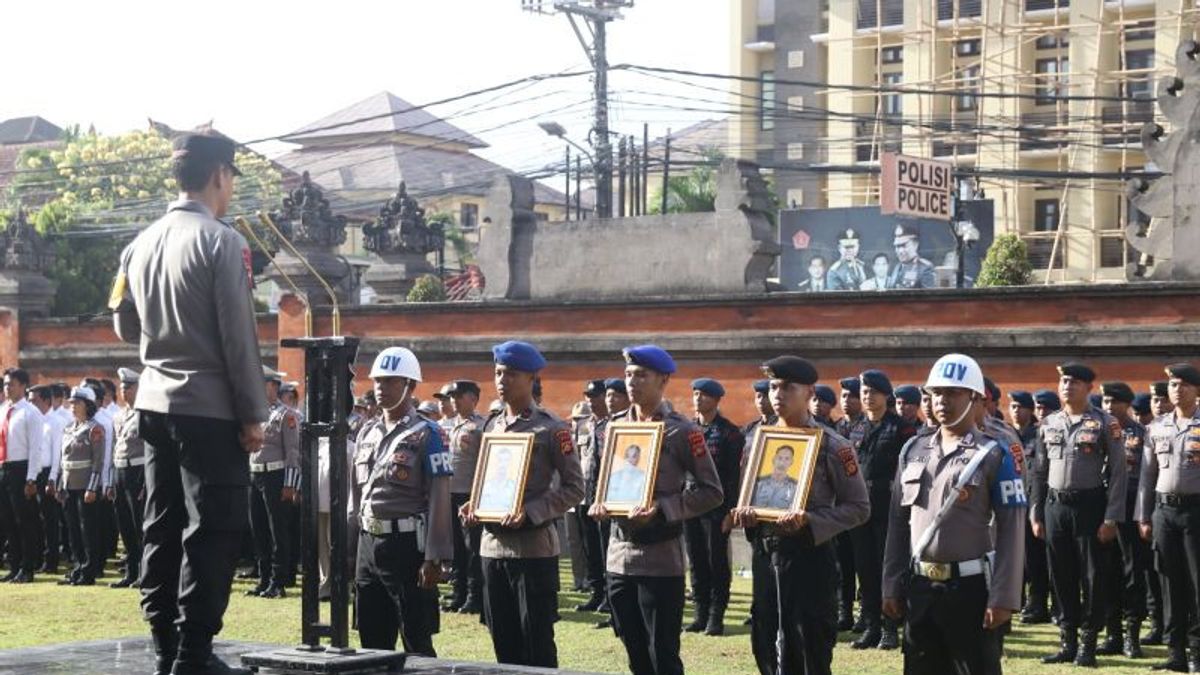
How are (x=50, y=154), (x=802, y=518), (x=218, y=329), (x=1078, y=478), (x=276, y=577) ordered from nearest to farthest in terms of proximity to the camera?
(x=218, y=329) < (x=802, y=518) < (x=1078, y=478) < (x=276, y=577) < (x=50, y=154)

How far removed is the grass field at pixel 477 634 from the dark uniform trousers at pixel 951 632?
158 inches

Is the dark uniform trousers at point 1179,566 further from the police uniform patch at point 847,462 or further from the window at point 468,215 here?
the window at point 468,215

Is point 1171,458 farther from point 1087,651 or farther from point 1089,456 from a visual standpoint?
point 1087,651

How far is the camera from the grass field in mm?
12164

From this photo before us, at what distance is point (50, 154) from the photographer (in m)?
60.2

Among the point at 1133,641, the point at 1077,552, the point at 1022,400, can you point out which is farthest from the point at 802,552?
the point at 1022,400

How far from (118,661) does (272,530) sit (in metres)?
9.84

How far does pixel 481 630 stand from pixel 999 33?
39137 millimetres

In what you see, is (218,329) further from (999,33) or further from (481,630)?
(999,33)

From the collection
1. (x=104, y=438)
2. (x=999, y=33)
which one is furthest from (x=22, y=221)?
(x=999, y=33)

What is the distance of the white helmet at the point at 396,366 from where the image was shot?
9492 mm

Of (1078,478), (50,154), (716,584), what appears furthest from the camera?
(50,154)

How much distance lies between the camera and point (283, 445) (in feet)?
56.8

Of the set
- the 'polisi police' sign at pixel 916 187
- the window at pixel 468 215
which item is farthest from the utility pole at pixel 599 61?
the window at pixel 468 215
